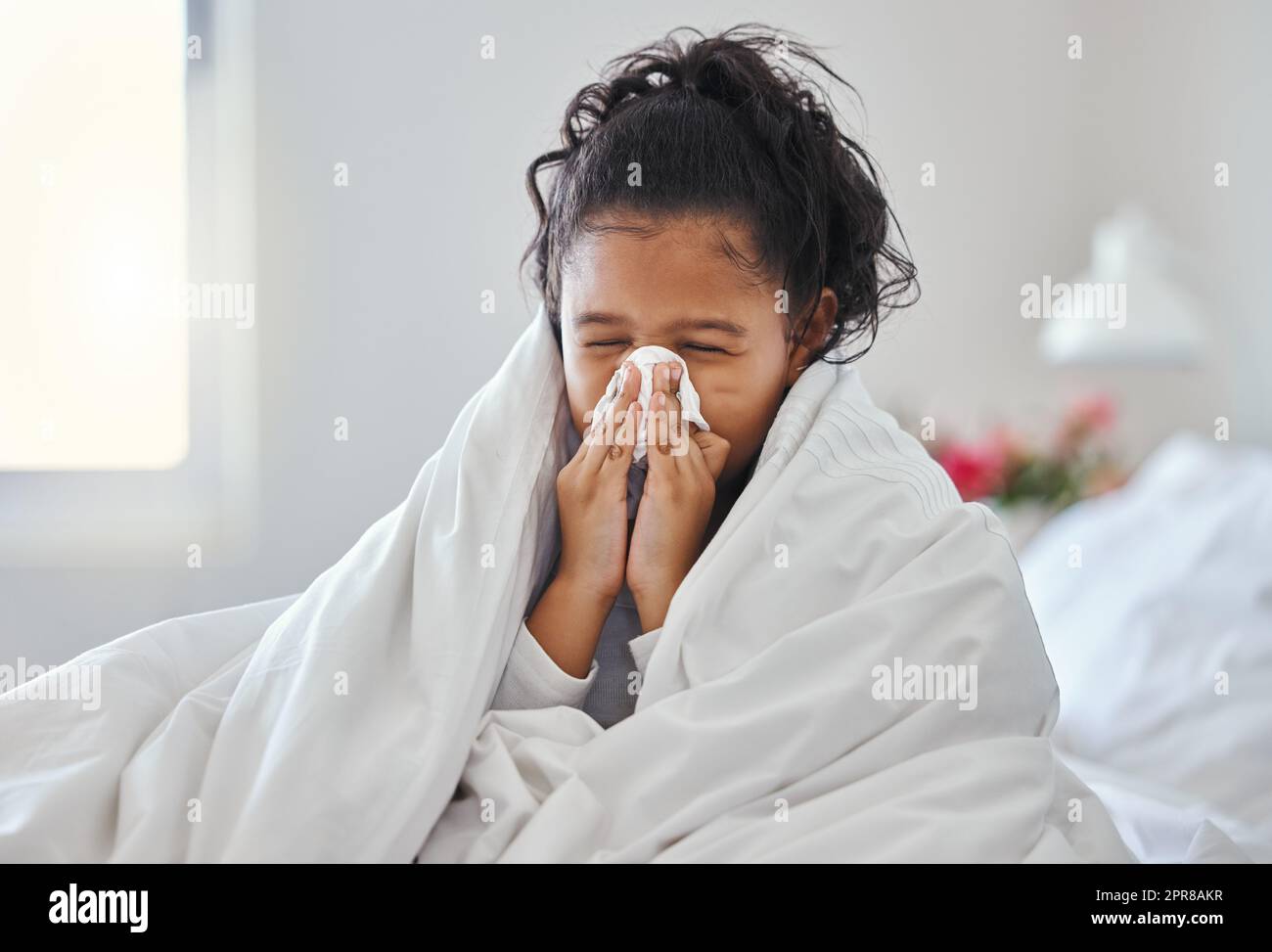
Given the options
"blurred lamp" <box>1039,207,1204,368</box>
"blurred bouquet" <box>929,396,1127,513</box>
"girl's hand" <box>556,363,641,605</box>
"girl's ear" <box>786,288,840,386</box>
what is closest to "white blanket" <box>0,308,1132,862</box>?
"girl's hand" <box>556,363,641,605</box>

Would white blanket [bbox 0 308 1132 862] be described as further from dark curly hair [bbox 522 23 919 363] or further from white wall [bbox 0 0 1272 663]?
white wall [bbox 0 0 1272 663]

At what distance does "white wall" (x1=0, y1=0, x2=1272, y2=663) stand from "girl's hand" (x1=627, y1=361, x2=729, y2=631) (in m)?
0.37

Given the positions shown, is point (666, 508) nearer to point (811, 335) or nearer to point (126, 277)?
point (811, 335)

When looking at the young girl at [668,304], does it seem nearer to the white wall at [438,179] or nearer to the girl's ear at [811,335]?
the girl's ear at [811,335]

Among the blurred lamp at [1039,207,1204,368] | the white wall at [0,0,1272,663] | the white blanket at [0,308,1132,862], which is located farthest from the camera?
the blurred lamp at [1039,207,1204,368]

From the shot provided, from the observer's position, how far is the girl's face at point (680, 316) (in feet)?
2.61

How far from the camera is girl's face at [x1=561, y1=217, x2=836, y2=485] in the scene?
79 cm

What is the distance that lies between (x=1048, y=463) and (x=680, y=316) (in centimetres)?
140

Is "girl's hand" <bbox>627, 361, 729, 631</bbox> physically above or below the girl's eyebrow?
below

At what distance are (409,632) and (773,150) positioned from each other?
495 mm

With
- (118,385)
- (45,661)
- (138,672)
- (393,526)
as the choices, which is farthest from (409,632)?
(118,385)

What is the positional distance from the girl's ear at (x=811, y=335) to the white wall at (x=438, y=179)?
0.62ft

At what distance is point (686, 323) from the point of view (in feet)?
2.60

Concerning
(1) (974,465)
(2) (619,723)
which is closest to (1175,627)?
(1) (974,465)
